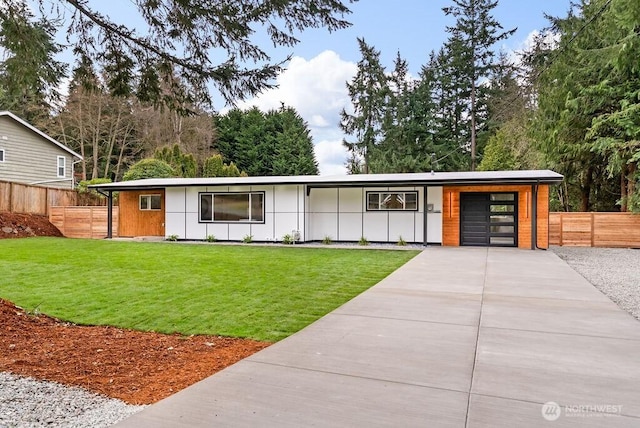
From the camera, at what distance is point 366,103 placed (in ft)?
99.9

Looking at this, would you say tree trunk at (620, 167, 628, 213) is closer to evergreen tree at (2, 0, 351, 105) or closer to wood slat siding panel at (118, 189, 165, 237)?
evergreen tree at (2, 0, 351, 105)

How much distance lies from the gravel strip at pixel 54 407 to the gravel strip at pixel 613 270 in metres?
5.73

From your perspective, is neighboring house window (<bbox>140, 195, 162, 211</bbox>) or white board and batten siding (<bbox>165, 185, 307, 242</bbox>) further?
neighboring house window (<bbox>140, 195, 162, 211</bbox>)

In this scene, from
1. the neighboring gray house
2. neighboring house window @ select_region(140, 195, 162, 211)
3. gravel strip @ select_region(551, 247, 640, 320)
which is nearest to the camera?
gravel strip @ select_region(551, 247, 640, 320)

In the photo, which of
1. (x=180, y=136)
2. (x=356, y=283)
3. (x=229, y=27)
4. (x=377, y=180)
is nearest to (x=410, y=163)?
(x=377, y=180)

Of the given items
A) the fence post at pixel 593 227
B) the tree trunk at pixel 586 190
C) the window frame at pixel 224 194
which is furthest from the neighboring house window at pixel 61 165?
the tree trunk at pixel 586 190

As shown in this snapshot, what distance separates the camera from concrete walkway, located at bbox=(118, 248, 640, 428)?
2502 mm

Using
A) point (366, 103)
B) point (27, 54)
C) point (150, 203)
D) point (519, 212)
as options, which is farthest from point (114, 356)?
point (366, 103)

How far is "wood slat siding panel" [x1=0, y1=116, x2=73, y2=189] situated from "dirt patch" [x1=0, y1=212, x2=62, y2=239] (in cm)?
482

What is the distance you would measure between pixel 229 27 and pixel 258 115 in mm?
36196

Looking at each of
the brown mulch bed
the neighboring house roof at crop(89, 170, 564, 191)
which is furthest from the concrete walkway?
the neighboring house roof at crop(89, 170, 564, 191)

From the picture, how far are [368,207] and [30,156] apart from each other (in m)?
18.1

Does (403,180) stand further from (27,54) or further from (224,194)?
(27,54)

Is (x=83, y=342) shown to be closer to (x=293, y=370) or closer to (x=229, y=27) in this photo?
(x=293, y=370)
